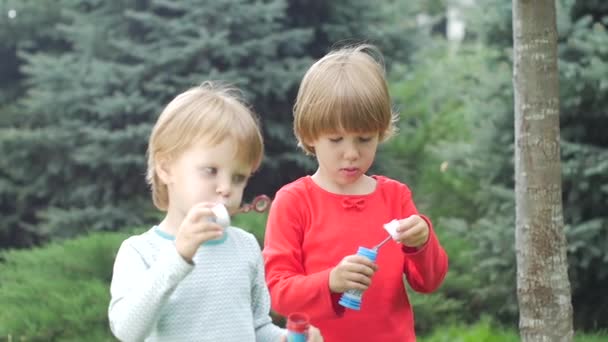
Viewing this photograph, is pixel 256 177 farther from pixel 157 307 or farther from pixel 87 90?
pixel 157 307

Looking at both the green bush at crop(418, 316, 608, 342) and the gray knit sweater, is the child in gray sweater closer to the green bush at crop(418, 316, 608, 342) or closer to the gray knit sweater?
the gray knit sweater

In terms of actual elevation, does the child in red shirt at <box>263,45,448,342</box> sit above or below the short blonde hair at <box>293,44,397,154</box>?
below

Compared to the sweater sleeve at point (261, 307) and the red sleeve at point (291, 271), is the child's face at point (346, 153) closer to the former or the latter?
the red sleeve at point (291, 271)

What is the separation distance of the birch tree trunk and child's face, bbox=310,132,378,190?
110 cm

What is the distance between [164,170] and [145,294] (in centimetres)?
37

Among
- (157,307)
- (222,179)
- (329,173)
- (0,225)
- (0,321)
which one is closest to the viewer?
(157,307)

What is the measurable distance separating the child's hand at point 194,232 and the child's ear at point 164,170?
0.25 meters

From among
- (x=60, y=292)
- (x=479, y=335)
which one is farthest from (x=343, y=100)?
(x=60, y=292)

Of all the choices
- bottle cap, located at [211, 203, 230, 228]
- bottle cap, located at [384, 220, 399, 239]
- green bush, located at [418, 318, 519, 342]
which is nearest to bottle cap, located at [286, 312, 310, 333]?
bottle cap, located at [211, 203, 230, 228]

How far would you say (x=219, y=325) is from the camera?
7.04 ft

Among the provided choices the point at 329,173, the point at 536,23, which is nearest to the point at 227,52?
the point at 536,23

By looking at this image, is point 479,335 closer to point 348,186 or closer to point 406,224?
point 348,186

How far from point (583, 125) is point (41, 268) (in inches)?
123

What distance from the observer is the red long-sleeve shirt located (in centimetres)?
253
